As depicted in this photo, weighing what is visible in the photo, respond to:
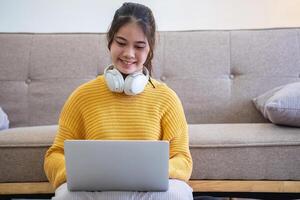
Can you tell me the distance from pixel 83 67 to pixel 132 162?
0.99 meters

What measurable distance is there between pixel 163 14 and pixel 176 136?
1105mm

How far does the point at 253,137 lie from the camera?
1.28 metres

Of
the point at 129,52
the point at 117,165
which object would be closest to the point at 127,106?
the point at 129,52

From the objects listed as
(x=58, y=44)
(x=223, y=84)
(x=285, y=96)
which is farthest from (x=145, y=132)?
(x=58, y=44)

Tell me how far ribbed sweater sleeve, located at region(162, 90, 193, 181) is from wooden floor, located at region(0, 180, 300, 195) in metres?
0.25

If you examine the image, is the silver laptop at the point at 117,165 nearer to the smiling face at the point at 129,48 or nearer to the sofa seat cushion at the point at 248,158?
the smiling face at the point at 129,48

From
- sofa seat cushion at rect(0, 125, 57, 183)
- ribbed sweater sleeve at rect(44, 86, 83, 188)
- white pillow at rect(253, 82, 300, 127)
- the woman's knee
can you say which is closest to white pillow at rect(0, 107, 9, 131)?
sofa seat cushion at rect(0, 125, 57, 183)

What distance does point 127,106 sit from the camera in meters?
1.08

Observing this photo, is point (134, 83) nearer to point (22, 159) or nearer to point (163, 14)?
point (22, 159)

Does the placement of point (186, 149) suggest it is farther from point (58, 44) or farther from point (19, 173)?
point (58, 44)

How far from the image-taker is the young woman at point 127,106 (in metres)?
1.05

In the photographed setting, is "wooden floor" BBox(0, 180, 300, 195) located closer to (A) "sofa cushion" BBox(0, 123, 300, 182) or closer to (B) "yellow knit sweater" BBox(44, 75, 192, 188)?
(A) "sofa cushion" BBox(0, 123, 300, 182)

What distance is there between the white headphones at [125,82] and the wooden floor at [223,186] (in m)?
0.42

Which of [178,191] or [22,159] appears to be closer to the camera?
[178,191]
